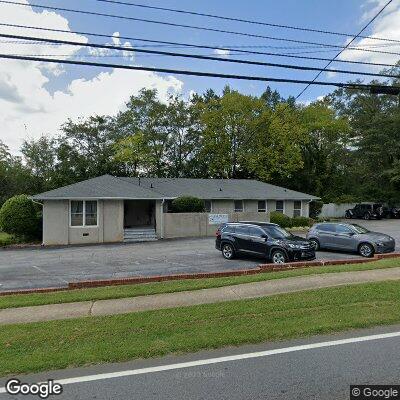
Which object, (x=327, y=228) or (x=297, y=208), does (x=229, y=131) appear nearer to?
(x=297, y=208)

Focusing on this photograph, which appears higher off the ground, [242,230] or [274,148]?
[274,148]

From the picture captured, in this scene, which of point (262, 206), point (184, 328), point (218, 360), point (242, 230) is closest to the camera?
point (218, 360)

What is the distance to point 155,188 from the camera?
31891 millimetres

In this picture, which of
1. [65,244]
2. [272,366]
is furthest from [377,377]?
[65,244]

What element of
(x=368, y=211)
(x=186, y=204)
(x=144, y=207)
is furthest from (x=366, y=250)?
(x=368, y=211)

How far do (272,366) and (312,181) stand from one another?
46300mm

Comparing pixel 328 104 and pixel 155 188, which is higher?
pixel 328 104

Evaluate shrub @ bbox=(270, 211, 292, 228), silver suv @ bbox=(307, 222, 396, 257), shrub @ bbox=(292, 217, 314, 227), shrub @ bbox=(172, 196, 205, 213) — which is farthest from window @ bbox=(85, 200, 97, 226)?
shrub @ bbox=(292, 217, 314, 227)

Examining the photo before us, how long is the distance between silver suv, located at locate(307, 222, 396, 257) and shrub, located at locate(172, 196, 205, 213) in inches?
440

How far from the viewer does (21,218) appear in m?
24.9

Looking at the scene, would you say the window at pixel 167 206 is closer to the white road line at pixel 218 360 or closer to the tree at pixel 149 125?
the tree at pixel 149 125

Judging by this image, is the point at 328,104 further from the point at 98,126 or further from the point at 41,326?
the point at 41,326

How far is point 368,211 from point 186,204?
24818mm

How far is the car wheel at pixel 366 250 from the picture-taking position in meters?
17.2
